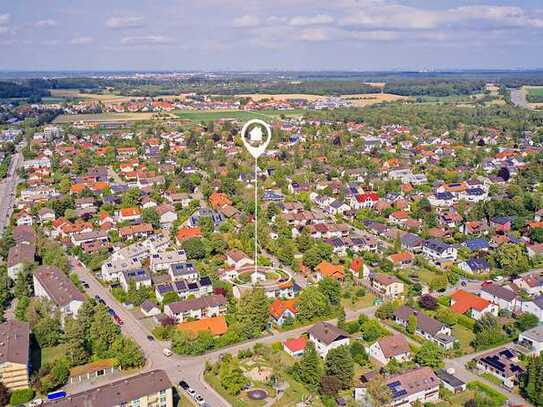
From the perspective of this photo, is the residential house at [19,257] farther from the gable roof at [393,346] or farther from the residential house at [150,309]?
the gable roof at [393,346]

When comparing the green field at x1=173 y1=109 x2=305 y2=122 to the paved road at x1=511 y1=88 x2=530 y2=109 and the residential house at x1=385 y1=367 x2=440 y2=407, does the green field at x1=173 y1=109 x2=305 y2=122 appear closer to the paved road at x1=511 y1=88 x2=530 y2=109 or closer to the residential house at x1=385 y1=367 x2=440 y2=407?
the paved road at x1=511 y1=88 x2=530 y2=109

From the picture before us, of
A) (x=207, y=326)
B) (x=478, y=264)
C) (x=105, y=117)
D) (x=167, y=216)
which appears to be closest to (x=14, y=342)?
(x=207, y=326)

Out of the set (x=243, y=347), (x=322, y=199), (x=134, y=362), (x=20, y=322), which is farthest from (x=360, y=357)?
(x=322, y=199)

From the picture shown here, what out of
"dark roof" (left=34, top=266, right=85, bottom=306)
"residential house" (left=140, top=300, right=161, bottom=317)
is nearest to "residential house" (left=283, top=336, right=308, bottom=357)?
"residential house" (left=140, top=300, right=161, bottom=317)

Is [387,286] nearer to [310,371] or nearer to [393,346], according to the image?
[393,346]

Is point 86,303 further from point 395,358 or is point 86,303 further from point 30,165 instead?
point 30,165

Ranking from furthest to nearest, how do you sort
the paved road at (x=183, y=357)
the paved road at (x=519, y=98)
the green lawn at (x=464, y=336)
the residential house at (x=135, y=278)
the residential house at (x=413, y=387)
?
the paved road at (x=519, y=98) < the residential house at (x=135, y=278) < the green lawn at (x=464, y=336) < the paved road at (x=183, y=357) < the residential house at (x=413, y=387)

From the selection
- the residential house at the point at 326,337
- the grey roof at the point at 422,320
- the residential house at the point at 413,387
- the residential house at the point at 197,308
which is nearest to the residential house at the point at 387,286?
the grey roof at the point at 422,320
